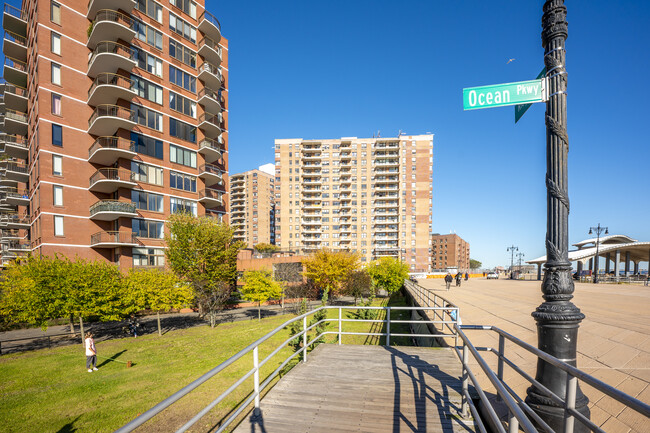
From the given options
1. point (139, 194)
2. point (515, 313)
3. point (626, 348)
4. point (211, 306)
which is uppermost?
point (139, 194)

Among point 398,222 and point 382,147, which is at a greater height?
point 382,147

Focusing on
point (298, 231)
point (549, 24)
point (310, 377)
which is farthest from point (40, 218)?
point (298, 231)

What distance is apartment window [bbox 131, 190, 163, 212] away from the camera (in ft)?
97.0

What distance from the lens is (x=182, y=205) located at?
3319 centimetres

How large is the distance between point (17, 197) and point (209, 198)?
1036 inches

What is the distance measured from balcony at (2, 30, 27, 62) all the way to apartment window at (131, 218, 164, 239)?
2593cm

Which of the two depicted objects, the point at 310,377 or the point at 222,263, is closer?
the point at 310,377

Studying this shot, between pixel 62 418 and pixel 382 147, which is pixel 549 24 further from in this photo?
pixel 382 147

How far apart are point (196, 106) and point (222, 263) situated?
20.0 meters

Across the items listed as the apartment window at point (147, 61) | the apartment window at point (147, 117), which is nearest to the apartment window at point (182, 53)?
the apartment window at point (147, 61)

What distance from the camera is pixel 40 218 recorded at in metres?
26.0

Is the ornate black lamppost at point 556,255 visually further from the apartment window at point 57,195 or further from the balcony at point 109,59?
the apartment window at point 57,195

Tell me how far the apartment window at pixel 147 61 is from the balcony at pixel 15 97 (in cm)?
1653

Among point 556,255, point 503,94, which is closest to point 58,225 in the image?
point 503,94
